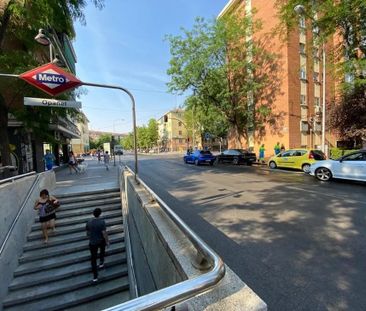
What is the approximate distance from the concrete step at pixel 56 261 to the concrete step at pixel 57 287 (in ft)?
1.56

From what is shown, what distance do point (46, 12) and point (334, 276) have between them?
11.4 metres

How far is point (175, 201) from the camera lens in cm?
895

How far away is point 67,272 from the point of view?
662 centimetres

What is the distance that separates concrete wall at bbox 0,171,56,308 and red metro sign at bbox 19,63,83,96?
285 centimetres

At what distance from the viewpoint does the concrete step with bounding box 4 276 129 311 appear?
5832 mm

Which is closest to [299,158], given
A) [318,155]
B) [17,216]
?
[318,155]

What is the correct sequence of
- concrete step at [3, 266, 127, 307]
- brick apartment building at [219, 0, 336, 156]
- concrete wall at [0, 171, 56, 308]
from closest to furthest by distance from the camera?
concrete step at [3, 266, 127, 307] → concrete wall at [0, 171, 56, 308] → brick apartment building at [219, 0, 336, 156]

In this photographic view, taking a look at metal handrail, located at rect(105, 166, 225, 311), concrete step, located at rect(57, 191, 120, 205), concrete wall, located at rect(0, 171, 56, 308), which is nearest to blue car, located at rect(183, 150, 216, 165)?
concrete step, located at rect(57, 191, 120, 205)

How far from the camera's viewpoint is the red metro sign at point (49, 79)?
5762mm

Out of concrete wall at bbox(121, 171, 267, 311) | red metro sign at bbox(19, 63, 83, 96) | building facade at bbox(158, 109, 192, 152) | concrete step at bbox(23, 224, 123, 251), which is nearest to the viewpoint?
concrete wall at bbox(121, 171, 267, 311)

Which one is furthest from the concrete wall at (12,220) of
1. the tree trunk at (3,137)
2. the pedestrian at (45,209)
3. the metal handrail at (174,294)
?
the metal handrail at (174,294)

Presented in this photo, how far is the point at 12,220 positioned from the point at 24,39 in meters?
7.97

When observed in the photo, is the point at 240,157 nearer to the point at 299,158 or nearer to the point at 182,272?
the point at 299,158

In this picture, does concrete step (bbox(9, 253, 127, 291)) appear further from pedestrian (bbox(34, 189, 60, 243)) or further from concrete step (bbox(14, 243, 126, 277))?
pedestrian (bbox(34, 189, 60, 243))
